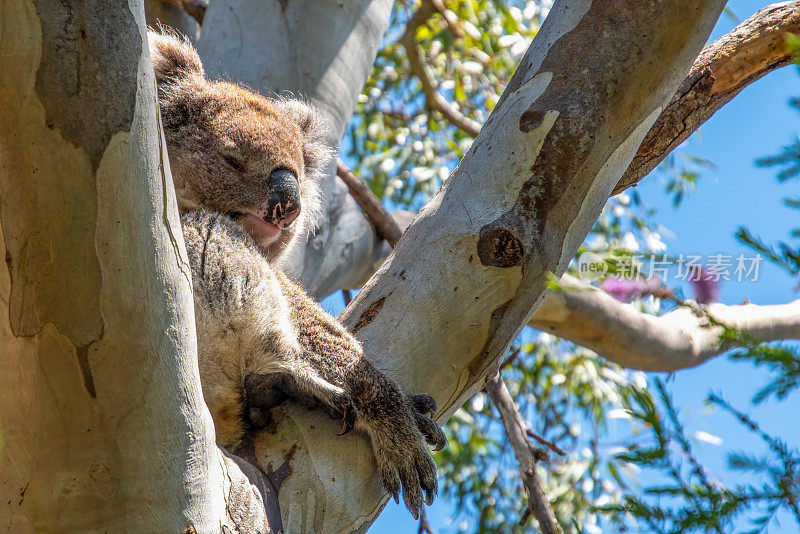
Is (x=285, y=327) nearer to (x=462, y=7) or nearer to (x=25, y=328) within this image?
(x=25, y=328)

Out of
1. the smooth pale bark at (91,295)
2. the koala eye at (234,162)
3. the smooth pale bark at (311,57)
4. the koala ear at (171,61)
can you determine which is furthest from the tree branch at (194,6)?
the smooth pale bark at (91,295)

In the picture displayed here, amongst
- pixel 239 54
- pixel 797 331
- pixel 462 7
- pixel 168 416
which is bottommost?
pixel 168 416

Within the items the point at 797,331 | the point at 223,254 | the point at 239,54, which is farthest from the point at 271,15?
the point at 797,331

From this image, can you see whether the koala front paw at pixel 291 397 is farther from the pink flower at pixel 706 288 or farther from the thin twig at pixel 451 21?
the thin twig at pixel 451 21

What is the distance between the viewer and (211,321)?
1.88m

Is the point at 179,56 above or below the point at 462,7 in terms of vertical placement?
below

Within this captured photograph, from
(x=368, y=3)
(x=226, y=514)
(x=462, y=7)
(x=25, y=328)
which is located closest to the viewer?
(x=25, y=328)

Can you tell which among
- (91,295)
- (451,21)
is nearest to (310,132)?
(91,295)

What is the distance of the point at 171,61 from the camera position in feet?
8.36

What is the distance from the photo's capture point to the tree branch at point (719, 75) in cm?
250

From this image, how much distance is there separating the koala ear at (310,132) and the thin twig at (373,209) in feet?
2.65

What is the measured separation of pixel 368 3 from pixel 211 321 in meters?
1.98

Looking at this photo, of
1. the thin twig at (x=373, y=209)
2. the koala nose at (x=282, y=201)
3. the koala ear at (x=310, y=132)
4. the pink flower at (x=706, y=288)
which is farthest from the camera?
the thin twig at (x=373, y=209)

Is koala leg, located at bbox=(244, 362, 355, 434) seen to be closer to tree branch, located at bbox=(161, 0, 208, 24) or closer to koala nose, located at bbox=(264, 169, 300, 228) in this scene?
koala nose, located at bbox=(264, 169, 300, 228)
